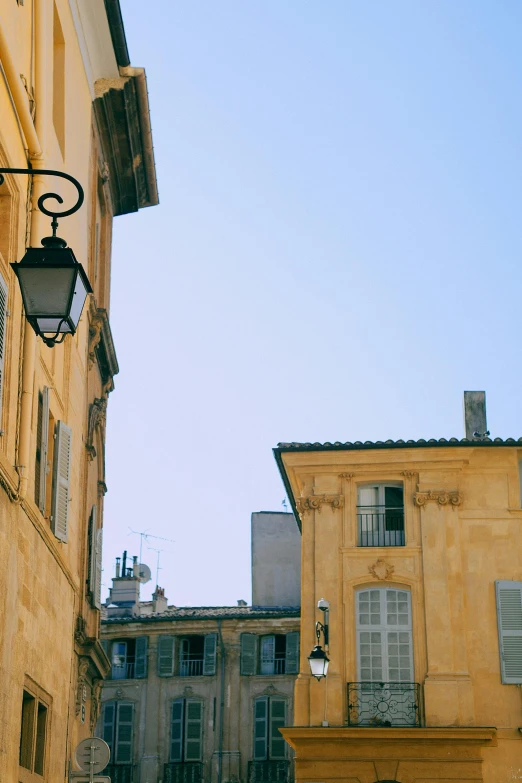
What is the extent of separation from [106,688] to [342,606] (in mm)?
22445

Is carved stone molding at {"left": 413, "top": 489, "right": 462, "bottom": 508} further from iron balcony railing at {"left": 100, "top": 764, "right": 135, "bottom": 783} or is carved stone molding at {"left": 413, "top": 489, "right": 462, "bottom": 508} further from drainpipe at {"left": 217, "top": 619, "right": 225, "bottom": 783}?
iron balcony railing at {"left": 100, "top": 764, "right": 135, "bottom": 783}

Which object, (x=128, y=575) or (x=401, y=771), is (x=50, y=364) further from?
(x=128, y=575)

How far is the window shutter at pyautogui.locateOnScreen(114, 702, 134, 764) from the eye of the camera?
47.3m

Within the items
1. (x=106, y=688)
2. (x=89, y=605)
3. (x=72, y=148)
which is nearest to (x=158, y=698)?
(x=106, y=688)

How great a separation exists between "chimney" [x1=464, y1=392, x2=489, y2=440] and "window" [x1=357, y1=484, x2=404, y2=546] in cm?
386

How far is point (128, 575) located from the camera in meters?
55.6

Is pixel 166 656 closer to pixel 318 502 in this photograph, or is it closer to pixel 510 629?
pixel 318 502

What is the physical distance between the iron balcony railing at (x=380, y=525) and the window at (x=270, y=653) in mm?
19205

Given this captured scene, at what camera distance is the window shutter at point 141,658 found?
159 ft

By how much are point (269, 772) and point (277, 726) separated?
176 centimetres

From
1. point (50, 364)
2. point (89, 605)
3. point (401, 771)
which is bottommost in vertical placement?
point (401, 771)

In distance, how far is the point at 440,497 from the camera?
29.1 m

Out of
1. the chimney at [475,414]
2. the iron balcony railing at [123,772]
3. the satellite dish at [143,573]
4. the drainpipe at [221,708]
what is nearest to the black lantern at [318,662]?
the chimney at [475,414]

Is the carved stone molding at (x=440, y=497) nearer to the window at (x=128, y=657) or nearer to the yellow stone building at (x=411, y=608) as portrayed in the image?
the yellow stone building at (x=411, y=608)
